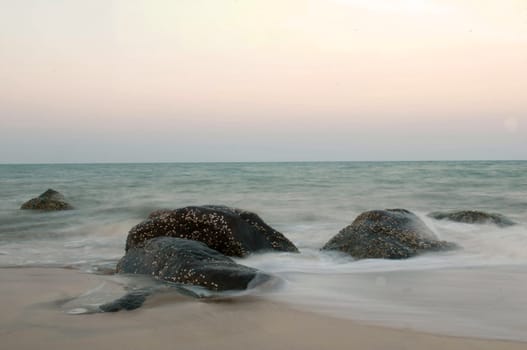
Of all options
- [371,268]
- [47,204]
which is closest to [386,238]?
[371,268]

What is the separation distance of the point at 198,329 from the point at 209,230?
10.3 feet

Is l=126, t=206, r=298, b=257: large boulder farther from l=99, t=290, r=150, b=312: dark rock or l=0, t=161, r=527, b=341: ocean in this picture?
l=99, t=290, r=150, b=312: dark rock

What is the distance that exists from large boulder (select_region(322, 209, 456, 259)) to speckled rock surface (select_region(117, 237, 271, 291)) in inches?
86.2

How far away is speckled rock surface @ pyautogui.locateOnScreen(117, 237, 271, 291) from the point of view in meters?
3.76

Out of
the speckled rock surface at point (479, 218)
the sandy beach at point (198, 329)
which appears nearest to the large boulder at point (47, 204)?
the speckled rock surface at point (479, 218)

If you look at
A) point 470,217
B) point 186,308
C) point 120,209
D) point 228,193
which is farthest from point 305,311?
point 228,193

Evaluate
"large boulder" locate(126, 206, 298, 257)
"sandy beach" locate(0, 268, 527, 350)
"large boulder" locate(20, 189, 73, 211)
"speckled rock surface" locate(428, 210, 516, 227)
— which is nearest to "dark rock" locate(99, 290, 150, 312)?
"sandy beach" locate(0, 268, 527, 350)

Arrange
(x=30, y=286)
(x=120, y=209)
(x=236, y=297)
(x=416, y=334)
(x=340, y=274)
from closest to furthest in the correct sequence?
(x=416, y=334) < (x=236, y=297) < (x=30, y=286) < (x=340, y=274) < (x=120, y=209)

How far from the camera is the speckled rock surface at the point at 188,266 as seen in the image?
3.76 m

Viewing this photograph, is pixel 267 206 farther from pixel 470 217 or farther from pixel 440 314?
pixel 440 314

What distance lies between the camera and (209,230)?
19.2 ft

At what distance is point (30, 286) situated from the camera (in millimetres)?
4008

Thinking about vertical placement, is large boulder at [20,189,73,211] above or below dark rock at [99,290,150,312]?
below

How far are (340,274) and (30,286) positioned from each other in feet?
9.18
